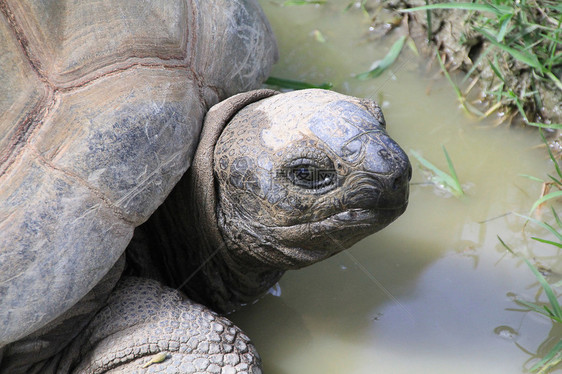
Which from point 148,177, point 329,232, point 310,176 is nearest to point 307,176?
point 310,176

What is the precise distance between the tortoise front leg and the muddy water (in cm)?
46

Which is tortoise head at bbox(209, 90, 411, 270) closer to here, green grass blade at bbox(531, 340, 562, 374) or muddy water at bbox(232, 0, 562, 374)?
muddy water at bbox(232, 0, 562, 374)

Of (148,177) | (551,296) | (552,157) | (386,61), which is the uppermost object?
(148,177)

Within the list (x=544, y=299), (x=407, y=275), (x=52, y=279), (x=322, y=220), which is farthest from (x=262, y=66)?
(x=544, y=299)

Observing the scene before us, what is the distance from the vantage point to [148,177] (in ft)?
8.58

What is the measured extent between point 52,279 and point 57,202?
26cm

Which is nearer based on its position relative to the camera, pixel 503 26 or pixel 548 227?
pixel 548 227

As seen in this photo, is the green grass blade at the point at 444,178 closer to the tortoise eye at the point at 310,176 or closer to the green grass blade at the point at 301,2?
the tortoise eye at the point at 310,176

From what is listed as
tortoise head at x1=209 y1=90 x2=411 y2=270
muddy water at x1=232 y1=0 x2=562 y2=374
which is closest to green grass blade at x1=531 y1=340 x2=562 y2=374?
muddy water at x1=232 y1=0 x2=562 y2=374

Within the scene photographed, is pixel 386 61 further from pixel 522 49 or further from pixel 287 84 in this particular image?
pixel 522 49

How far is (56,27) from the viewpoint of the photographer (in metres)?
2.54

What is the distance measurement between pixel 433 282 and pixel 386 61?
1748 mm

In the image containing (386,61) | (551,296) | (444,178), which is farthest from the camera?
(386,61)

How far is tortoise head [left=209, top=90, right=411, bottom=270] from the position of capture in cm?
262
